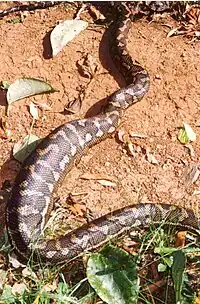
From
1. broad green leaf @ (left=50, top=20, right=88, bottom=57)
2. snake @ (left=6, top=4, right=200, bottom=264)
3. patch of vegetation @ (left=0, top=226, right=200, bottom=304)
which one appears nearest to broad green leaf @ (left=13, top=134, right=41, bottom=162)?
snake @ (left=6, top=4, right=200, bottom=264)

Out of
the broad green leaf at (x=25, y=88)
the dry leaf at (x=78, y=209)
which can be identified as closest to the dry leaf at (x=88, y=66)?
the broad green leaf at (x=25, y=88)

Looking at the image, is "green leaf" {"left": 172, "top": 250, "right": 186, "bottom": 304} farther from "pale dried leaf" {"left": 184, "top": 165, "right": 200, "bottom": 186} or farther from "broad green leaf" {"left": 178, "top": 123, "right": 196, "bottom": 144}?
"broad green leaf" {"left": 178, "top": 123, "right": 196, "bottom": 144}

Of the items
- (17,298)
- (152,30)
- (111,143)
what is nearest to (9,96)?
(111,143)

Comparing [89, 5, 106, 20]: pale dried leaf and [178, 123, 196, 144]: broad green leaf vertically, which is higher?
[89, 5, 106, 20]: pale dried leaf

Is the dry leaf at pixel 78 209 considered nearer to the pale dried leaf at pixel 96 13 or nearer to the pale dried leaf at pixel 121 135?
the pale dried leaf at pixel 121 135

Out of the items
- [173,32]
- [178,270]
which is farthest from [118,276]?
[173,32]

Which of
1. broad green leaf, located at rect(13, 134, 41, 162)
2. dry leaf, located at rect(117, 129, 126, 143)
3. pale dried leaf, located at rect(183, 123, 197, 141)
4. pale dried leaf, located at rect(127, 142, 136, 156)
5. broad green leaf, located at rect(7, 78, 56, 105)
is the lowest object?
pale dried leaf, located at rect(183, 123, 197, 141)
